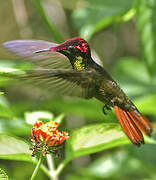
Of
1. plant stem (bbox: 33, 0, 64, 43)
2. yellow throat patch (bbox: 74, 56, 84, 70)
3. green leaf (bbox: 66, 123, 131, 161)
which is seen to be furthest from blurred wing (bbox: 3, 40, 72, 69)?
plant stem (bbox: 33, 0, 64, 43)

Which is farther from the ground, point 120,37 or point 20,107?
point 120,37

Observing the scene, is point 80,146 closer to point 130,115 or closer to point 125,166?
point 130,115

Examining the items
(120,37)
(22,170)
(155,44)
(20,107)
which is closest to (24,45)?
(155,44)

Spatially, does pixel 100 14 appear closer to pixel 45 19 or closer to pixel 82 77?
pixel 45 19

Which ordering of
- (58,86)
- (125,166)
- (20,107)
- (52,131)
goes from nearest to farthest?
(58,86) → (52,131) → (20,107) → (125,166)

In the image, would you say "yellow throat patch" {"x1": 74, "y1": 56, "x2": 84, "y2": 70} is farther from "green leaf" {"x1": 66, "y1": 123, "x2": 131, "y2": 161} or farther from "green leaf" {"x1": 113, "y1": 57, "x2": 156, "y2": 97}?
"green leaf" {"x1": 113, "y1": 57, "x2": 156, "y2": 97}

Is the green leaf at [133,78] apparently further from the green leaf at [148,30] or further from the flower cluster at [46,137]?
the flower cluster at [46,137]

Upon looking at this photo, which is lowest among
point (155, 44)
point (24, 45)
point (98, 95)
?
point (98, 95)

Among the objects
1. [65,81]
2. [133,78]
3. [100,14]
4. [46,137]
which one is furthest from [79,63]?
[133,78]
